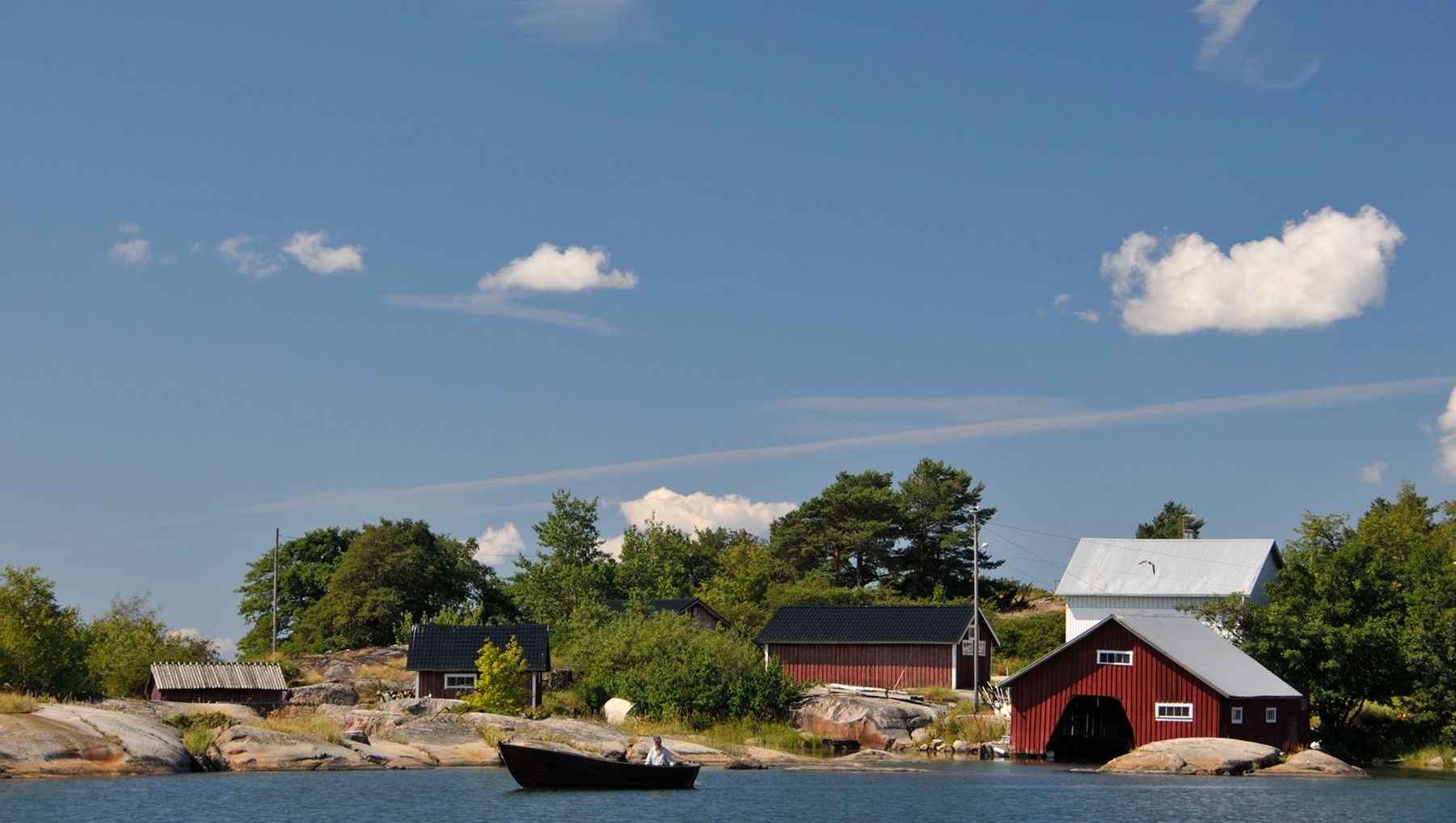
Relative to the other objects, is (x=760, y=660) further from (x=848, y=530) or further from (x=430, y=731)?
(x=848, y=530)

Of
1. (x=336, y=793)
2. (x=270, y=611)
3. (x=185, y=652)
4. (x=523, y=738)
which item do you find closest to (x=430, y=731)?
(x=523, y=738)

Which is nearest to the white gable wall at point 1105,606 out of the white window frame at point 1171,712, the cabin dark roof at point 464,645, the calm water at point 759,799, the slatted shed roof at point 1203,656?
the slatted shed roof at point 1203,656

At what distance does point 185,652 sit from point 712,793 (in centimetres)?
3952

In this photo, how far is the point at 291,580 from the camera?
311 feet

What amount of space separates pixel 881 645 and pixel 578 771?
89.1 feet

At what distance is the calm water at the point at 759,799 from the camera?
3606 cm

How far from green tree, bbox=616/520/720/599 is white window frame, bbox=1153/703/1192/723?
140 ft

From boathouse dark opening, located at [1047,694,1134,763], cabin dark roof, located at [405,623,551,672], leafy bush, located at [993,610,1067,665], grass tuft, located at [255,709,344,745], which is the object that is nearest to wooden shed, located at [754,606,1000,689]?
leafy bush, located at [993,610,1067,665]

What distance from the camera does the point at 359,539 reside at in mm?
88188

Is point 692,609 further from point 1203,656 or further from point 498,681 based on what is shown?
point 1203,656

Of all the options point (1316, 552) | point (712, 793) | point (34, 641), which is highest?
point (1316, 552)

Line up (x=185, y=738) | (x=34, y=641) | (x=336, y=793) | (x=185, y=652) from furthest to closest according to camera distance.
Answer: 1. (x=185, y=652)
2. (x=34, y=641)
3. (x=185, y=738)
4. (x=336, y=793)

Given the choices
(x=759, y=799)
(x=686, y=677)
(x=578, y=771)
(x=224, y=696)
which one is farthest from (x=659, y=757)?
(x=224, y=696)

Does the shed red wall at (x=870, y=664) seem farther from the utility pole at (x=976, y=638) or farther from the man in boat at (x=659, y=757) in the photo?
the man in boat at (x=659, y=757)
